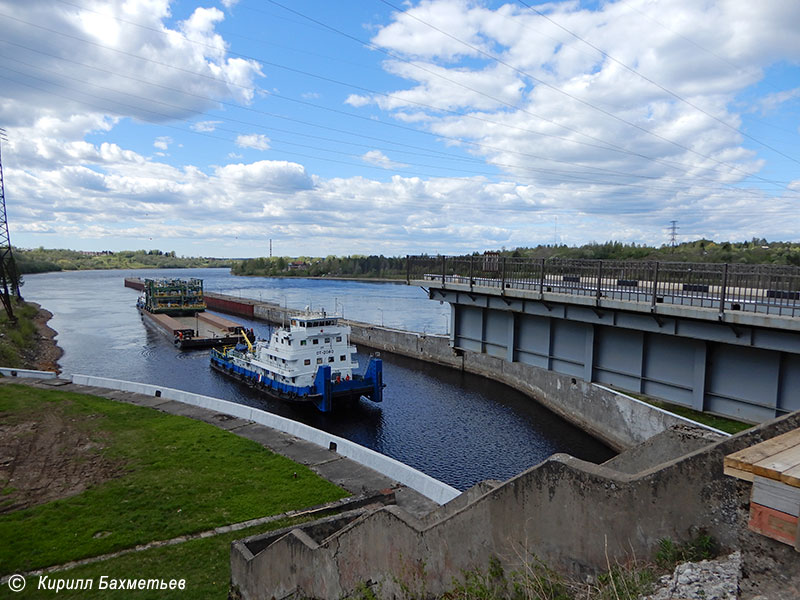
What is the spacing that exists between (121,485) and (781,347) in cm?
1967

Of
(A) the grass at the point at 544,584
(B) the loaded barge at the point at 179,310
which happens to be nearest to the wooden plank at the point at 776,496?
(A) the grass at the point at 544,584

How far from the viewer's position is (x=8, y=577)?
11602mm

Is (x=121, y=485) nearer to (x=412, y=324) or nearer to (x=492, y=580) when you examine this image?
(x=492, y=580)

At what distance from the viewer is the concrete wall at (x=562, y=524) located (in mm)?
4133

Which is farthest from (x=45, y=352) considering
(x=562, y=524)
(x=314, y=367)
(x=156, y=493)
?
(x=562, y=524)

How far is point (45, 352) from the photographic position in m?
51.6

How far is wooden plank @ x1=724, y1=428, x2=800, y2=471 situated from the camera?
12.4ft

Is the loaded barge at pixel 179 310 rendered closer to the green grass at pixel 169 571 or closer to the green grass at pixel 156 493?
the green grass at pixel 156 493

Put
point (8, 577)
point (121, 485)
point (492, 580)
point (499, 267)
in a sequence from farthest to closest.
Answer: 1. point (121, 485)
2. point (499, 267)
3. point (8, 577)
4. point (492, 580)

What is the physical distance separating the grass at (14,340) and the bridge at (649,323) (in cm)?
4047

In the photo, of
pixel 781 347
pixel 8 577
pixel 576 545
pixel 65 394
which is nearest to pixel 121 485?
pixel 8 577

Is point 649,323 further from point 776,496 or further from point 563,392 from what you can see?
point 563,392

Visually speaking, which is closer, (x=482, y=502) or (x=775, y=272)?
(x=482, y=502)

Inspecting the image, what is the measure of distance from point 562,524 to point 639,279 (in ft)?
31.8
